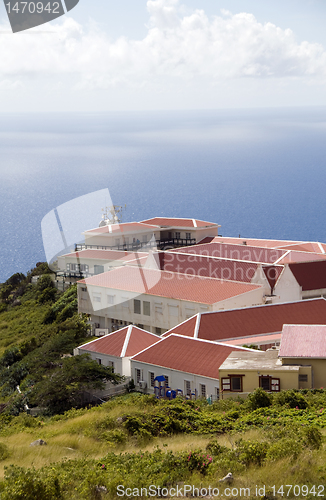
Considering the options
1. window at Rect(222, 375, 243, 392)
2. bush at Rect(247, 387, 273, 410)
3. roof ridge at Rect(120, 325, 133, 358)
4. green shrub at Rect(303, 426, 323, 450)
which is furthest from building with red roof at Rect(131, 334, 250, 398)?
green shrub at Rect(303, 426, 323, 450)

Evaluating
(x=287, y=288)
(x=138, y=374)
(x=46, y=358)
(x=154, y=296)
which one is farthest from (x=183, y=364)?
(x=287, y=288)

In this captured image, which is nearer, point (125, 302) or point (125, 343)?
point (125, 343)

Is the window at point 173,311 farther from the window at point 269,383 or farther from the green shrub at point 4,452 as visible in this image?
the green shrub at point 4,452

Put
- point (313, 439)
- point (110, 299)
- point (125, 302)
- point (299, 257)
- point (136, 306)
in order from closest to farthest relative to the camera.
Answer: point (313, 439)
point (136, 306)
point (125, 302)
point (110, 299)
point (299, 257)

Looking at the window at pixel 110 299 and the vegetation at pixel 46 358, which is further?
the window at pixel 110 299

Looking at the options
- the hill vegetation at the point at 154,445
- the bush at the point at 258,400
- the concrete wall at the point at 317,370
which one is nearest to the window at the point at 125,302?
the hill vegetation at the point at 154,445

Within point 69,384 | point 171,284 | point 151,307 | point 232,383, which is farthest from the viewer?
point 171,284

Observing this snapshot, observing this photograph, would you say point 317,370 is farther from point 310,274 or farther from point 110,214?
point 110,214
